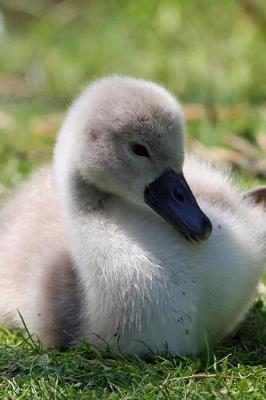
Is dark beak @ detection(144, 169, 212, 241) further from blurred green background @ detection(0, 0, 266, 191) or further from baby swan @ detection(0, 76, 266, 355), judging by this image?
blurred green background @ detection(0, 0, 266, 191)

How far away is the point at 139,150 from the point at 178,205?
23cm

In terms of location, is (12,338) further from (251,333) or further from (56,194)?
(251,333)

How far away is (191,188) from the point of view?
4082mm

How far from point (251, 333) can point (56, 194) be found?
93 cm

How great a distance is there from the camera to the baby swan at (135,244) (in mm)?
3633

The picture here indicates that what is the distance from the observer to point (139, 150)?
3.73 metres

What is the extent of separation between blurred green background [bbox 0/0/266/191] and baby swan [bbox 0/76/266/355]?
8.70ft

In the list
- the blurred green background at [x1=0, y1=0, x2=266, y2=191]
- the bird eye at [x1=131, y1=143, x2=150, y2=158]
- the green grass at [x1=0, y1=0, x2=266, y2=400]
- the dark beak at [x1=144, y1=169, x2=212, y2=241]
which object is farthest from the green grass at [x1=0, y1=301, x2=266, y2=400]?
the blurred green background at [x1=0, y1=0, x2=266, y2=191]

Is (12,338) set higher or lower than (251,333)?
lower

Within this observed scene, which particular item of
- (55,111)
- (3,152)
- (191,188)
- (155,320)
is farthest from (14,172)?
(155,320)

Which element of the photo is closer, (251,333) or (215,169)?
(251,333)

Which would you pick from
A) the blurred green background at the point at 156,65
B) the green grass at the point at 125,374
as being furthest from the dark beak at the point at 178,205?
the blurred green background at the point at 156,65

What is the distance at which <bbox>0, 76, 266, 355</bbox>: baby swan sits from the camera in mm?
3633

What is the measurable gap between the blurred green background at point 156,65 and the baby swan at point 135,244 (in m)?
2.65
